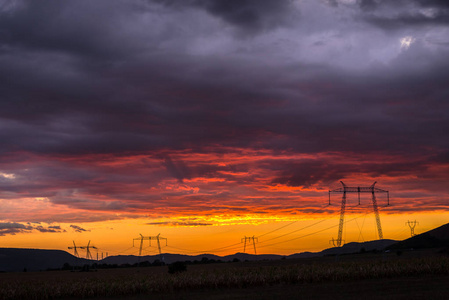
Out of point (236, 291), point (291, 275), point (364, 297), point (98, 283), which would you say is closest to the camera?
point (364, 297)

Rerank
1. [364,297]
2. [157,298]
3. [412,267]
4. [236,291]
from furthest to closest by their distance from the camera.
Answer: [412,267] < [236,291] < [157,298] < [364,297]

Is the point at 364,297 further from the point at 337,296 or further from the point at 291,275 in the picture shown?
the point at 291,275

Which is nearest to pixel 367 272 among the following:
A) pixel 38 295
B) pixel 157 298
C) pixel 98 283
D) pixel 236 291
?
pixel 236 291

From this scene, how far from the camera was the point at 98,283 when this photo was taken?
256 ft

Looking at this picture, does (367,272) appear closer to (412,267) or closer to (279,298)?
(412,267)

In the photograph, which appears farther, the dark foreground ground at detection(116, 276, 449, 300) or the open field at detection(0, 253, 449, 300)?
the open field at detection(0, 253, 449, 300)

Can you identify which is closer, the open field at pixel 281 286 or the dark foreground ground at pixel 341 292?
the dark foreground ground at pixel 341 292

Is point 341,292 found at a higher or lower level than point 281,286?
lower

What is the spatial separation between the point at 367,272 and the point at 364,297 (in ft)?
95.7

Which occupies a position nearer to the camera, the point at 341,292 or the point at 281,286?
the point at 341,292

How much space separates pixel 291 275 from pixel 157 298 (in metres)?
26.4

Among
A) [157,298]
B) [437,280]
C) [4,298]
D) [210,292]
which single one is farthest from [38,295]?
[437,280]

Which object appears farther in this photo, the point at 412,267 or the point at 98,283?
the point at 412,267

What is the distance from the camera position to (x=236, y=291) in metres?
72.9
